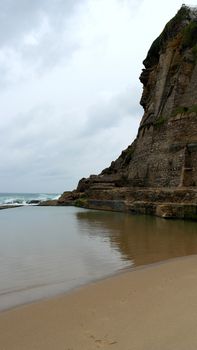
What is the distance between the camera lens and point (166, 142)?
80.3ft

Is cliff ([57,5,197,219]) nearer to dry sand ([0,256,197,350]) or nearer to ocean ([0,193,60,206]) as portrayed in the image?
dry sand ([0,256,197,350])

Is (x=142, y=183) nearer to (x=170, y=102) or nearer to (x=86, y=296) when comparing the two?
(x=170, y=102)

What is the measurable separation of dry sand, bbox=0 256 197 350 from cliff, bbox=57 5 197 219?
36.8 feet

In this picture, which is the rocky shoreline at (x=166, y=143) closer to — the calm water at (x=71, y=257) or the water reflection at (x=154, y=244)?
the water reflection at (x=154, y=244)

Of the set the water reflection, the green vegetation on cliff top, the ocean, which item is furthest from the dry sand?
the ocean

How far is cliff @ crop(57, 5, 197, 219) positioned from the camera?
1898 cm

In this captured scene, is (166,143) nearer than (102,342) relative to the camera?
No

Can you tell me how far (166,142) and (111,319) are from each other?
72.1 ft

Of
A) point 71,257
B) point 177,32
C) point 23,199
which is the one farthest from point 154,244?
point 23,199

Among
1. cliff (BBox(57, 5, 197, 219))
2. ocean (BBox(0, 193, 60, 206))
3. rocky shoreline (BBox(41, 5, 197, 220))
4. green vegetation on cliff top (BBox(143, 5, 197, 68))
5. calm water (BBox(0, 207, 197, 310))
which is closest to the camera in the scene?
calm water (BBox(0, 207, 197, 310))

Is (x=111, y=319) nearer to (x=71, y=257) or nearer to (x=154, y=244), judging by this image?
(x=71, y=257)

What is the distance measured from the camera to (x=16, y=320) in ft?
11.1

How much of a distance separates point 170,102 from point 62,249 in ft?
67.4

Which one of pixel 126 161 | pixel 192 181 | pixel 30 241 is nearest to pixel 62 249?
pixel 30 241
